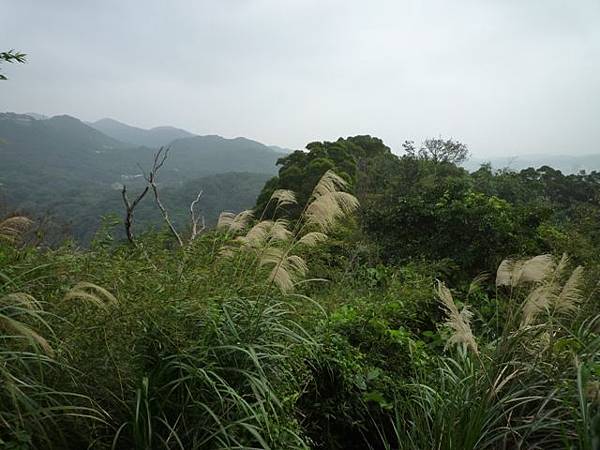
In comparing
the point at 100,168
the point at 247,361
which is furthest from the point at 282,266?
the point at 100,168

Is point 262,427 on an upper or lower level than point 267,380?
lower

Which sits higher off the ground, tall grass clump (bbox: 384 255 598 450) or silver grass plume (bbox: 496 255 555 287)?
silver grass plume (bbox: 496 255 555 287)

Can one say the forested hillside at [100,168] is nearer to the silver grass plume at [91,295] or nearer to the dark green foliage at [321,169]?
the dark green foliage at [321,169]

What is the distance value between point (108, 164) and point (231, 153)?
3222cm

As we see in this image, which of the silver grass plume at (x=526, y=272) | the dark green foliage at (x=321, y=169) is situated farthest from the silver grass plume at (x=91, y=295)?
the dark green foliage at (x=321, y=169)

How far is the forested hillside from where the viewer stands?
40.2 meters

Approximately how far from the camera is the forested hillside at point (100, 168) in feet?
132

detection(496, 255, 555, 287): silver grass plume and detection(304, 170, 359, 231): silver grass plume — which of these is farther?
detection(304, 170, 359, 231): silver grass plume

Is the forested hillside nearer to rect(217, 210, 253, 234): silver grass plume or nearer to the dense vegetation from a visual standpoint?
rect(217, 210, 253, 234): silver grass plume

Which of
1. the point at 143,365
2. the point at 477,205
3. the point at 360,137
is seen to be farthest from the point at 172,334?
the point at 360,137

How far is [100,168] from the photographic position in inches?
3492

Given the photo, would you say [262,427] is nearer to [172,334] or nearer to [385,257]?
[172,334]

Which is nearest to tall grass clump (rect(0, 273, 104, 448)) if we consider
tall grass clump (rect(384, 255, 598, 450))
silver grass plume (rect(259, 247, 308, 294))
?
silver grass plume (rect(259, 247, 308, 294))

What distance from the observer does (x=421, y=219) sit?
9.12 meters
